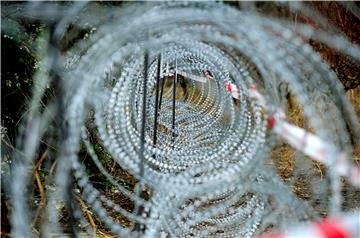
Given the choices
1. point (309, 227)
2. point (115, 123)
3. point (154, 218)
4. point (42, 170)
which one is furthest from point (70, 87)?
point (42, 170)

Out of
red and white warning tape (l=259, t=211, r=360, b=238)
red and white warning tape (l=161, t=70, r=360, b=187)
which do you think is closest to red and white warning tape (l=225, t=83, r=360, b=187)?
red and white warning tape (l=161, t=70, r=360, b=187)

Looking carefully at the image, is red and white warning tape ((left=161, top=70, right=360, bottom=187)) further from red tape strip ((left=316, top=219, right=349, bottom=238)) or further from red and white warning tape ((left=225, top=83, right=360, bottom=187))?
red tape strip ((left=316, top=219, right=349, bottom=238))

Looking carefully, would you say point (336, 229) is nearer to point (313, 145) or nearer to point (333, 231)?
point (333, 231)

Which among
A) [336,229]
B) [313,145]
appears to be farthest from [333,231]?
[313,145]

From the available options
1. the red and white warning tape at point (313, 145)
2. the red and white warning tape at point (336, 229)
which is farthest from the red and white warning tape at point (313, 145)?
the red and white warning tape at point (336, 229)

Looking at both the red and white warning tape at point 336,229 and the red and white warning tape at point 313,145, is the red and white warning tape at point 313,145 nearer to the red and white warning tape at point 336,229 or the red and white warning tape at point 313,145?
the red and white warning tape at point 313,145

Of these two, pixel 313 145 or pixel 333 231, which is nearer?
pixel 333 231

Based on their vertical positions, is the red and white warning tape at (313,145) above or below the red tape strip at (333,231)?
above

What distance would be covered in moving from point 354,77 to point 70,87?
5485 millimetres

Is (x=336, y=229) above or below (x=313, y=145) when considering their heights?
below

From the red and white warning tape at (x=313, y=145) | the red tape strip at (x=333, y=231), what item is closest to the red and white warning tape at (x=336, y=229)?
the red tape strip at (x=333, y=231)

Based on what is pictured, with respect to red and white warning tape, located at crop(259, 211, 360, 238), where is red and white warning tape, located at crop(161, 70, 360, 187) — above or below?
above

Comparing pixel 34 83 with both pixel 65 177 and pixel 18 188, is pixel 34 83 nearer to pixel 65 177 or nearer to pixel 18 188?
pixel 18 188

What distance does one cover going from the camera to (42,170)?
15.8 feet
